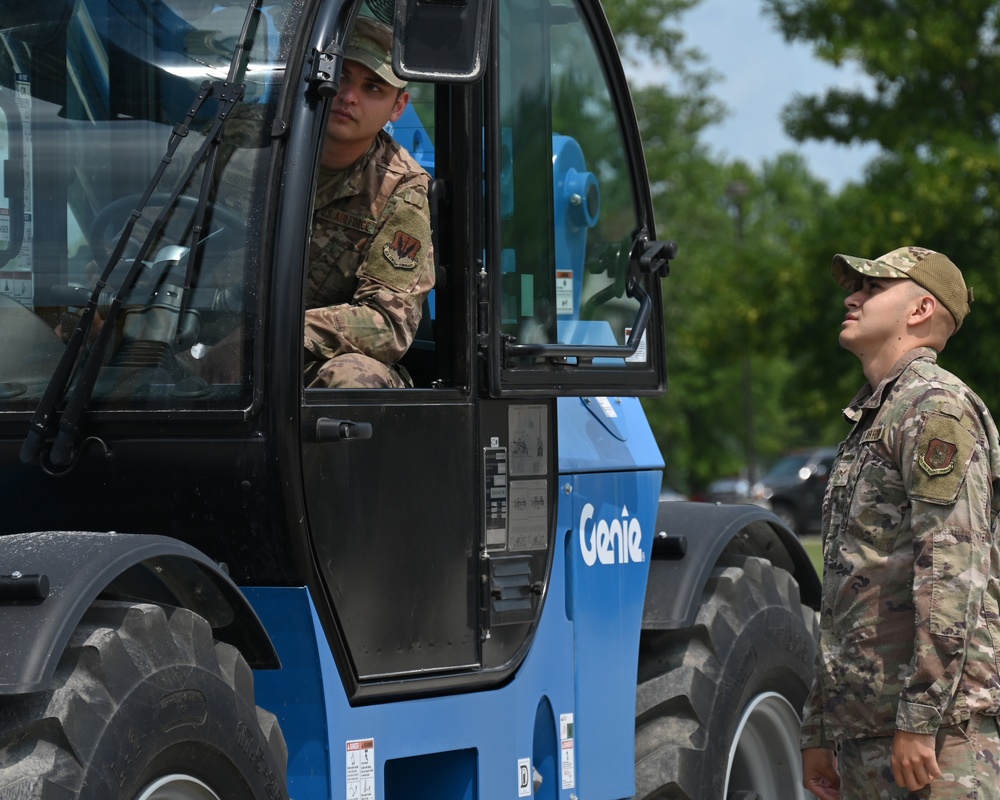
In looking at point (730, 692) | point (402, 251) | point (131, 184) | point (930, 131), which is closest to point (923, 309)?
point (402, 251)

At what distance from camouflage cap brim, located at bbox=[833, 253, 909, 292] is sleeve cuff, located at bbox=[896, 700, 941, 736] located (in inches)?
37.5

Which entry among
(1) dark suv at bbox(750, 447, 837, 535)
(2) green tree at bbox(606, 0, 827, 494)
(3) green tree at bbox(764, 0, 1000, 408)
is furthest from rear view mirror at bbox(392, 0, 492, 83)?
(1) dark suv at bbox(750, 447, 837, 535)

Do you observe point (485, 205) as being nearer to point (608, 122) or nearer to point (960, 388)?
point (608, 122)

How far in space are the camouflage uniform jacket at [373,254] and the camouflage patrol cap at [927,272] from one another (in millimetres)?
959

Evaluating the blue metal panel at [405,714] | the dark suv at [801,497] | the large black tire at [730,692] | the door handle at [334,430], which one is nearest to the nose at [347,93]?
the door handle at [334,430]

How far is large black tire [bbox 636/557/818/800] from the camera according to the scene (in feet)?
14.9

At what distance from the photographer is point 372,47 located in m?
3.64

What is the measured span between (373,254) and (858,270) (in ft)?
3.57

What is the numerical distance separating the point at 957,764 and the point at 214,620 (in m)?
1.55

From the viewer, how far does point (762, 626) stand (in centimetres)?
491

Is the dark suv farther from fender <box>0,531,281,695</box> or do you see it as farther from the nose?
fender <box>0,531,281,695</box>

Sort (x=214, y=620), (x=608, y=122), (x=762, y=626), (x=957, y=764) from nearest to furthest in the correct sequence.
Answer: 1. (x=214, y=620)
2. (x=957, y=764)
3. (x=608, y=122)
4. (x=762, y=626)

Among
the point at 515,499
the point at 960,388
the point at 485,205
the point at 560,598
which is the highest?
the point at 485,205

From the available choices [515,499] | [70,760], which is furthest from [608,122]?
[70,760]
